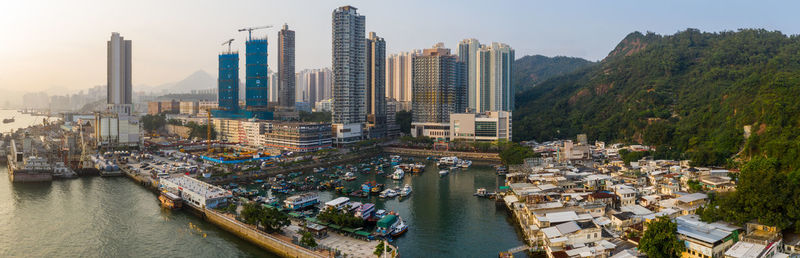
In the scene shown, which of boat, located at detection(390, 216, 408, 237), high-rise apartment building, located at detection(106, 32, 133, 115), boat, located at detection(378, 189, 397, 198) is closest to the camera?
boat, located at detection(390, 216, 408, 237)

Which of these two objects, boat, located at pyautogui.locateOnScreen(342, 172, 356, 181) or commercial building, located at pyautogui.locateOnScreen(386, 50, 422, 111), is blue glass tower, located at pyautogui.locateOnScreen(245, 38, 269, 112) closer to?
commercial building, located at pyautogui.locateOnScreen(386, 50, 422, 111)

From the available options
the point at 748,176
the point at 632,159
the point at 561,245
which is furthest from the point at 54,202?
the point at 632,159

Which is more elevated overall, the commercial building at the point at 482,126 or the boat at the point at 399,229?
the commercial building at the point at 482,126

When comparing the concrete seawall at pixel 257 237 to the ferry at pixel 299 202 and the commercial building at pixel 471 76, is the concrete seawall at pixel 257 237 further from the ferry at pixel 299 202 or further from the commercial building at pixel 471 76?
the commercial building at pixel 471 76

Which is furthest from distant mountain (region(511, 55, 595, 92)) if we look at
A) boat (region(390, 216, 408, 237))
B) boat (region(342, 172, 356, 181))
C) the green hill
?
boat (region(390, 216, 408, 237))

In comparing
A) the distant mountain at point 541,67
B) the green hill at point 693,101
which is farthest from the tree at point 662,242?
the distant mountain at point 541,67

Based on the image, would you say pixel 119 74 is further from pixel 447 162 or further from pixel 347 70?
pixel 447 162
